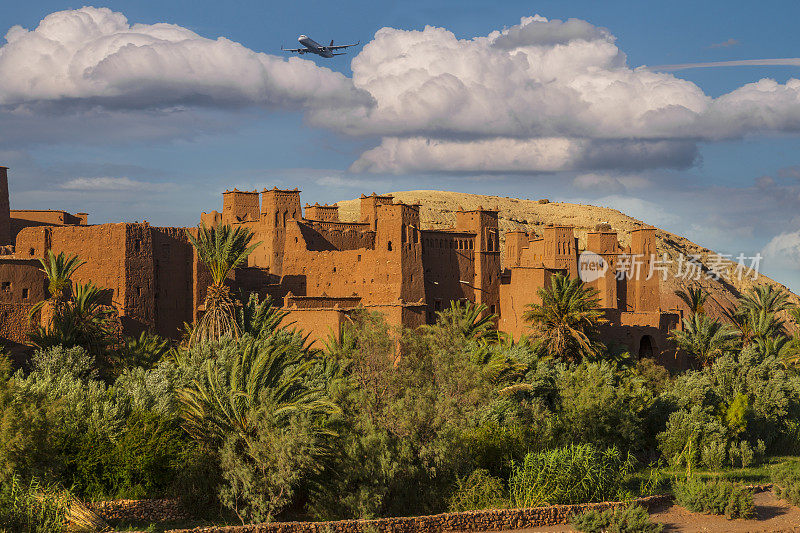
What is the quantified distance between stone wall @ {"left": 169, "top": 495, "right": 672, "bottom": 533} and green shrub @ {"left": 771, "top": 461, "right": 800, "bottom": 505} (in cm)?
603

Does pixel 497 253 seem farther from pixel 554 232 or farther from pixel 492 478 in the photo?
pixel 492 478

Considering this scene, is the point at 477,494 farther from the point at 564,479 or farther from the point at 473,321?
the point at 473,321

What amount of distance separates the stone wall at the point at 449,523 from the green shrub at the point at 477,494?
1.04 meters

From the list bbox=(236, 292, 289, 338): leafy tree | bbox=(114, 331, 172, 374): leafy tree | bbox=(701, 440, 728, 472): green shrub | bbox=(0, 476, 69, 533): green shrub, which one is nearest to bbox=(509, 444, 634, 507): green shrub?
bbox=(701, 440, 728, 472): green shrub

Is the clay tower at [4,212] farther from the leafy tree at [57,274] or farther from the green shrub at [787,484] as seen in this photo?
the green shrub at [787,484]

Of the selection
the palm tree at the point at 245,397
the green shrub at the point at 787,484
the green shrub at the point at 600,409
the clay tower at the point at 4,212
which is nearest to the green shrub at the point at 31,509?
the palm tree at the point at 245,397

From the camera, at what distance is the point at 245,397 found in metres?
22.2

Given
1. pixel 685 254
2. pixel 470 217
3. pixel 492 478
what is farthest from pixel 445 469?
pixel 685 254

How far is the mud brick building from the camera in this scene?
3591 cm

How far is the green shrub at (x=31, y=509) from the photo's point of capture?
18609 millimetres

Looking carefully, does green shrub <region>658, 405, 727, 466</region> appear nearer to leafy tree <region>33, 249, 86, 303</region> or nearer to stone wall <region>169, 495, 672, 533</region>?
stone wall <region>169, 495, 672, 533</region>

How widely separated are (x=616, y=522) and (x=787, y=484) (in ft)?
29.0

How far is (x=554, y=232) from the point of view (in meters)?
45.6

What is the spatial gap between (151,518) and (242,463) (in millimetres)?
2468
